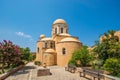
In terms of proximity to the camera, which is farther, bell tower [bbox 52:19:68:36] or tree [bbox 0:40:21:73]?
bell tower [bbox 52:19:68:36]

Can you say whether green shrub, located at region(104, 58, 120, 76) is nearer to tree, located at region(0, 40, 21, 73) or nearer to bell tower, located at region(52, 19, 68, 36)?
tree, located at region(0, 40, 21, 73)

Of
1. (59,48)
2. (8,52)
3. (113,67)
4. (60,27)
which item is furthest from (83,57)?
(60,27)

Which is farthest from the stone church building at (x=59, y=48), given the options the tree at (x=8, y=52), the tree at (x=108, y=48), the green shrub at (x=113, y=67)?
the green shrub at (x=113, y=67)

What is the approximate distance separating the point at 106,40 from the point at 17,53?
13587mm

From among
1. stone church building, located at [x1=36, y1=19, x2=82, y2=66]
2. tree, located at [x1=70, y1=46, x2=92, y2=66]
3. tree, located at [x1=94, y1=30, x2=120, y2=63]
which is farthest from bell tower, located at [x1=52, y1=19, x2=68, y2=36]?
tree, located at [x1=94, y1=30, x2=120, y2=63]

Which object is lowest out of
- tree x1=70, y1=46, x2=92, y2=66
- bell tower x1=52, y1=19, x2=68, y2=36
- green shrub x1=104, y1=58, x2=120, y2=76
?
green shrub x1=104, y1=58, x2=120, y2=76

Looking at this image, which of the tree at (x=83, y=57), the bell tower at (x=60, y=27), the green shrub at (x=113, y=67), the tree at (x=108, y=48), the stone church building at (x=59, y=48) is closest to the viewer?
the green shrub at (x=113, y=67)

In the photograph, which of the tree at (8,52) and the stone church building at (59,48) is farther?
the stone church building at (59,48)

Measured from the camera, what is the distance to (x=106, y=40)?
17.6 m

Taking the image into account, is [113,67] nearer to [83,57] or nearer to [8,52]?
[83,57]

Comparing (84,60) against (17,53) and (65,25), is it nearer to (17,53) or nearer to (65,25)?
(17,53)

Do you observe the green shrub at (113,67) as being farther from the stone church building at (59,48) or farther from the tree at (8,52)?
the stone church building at (59,48)

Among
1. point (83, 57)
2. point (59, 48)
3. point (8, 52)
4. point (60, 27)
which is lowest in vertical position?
point (83, 57)

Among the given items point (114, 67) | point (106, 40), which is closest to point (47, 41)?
point (106, 40)
